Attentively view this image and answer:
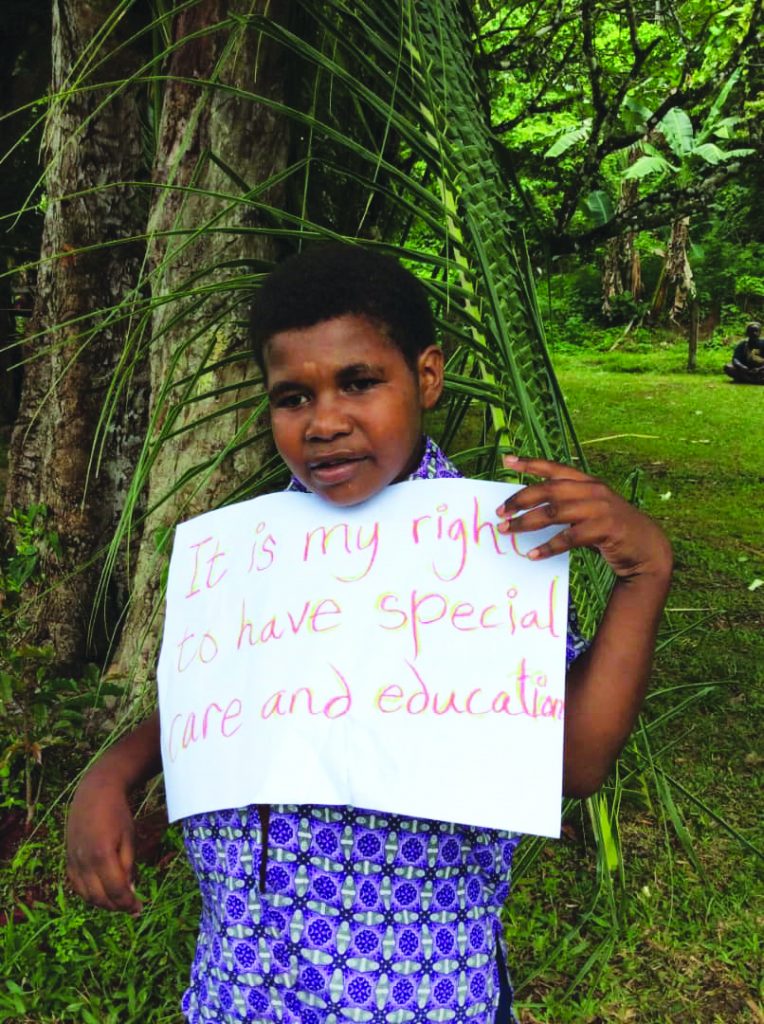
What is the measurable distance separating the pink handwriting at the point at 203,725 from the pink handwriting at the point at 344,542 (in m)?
0.20

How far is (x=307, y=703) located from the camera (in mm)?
1009

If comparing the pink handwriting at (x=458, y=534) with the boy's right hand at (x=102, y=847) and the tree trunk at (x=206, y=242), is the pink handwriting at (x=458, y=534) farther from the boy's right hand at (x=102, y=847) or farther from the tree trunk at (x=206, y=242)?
the tree trunk at (x=206, y=242)

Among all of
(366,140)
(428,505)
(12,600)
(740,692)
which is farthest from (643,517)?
(12,600)

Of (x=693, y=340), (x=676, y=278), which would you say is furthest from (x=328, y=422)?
(x=676, y=278)

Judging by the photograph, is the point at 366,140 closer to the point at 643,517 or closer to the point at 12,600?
the point at 643,517

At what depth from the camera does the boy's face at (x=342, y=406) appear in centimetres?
99

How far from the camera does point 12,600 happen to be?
2.85m

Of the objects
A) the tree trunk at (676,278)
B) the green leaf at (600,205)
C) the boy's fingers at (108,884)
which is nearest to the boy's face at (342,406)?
the boy's fingers at (108,884)

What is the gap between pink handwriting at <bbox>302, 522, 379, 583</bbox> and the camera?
3.44 ft

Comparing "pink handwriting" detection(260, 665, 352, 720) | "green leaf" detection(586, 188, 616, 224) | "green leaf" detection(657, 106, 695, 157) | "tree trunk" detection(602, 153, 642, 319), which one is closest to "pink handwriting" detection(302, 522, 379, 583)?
"pink handwriting" detection(260, 665, 352, 720)

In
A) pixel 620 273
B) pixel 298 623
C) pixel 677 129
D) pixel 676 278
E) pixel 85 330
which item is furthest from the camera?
pixel 620 273

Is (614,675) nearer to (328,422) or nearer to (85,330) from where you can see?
(328,422)

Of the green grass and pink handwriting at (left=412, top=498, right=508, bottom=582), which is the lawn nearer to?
the green grass

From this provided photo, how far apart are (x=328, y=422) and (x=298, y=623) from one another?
9.5 inches
